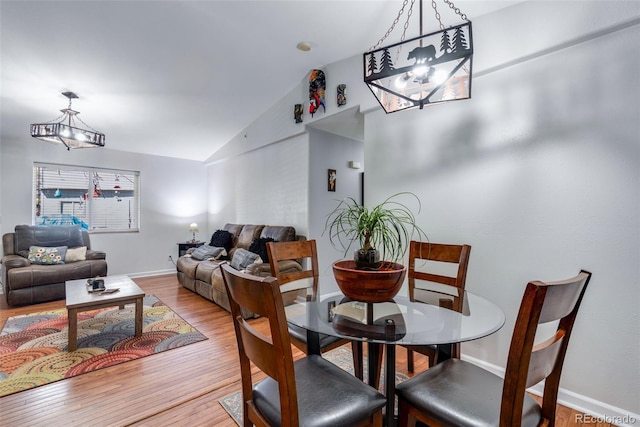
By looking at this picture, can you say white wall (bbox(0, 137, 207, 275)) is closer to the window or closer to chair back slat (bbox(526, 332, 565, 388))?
the window

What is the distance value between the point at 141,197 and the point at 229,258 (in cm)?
225

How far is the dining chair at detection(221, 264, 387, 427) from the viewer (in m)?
0.92

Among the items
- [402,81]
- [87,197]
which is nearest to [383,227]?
[402,81]

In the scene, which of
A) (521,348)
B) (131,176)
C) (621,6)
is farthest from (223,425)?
(131,176)

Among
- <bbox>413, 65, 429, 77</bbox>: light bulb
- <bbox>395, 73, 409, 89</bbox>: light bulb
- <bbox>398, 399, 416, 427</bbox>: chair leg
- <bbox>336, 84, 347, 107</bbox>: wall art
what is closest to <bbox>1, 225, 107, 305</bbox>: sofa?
<bbox>336, 84, 347, 107</bbox>: wall art

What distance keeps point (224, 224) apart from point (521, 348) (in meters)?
5.69

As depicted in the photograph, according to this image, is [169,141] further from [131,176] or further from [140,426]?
[140,426]

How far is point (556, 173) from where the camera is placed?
191 cm

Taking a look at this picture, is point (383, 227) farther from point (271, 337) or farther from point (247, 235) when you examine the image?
point (247, 235)

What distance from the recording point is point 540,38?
1.93 m

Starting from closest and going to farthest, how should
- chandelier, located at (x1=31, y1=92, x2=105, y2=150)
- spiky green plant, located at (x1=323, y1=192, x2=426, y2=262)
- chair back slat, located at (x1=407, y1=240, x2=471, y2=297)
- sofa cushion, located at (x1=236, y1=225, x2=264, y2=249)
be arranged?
spiky green plant, located at (x1=323, y1=192, x2=426, y2=262), chair back slat, located at (x1=407, y1=240, x2=471, y2=297), chandelier, located at (x1=31, y1=92, x2=105, y2=150), sofa cushion, located at (x1=236, y1=225, x2=264, y2=249)

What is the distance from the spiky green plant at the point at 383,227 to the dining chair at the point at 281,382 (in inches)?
26.7

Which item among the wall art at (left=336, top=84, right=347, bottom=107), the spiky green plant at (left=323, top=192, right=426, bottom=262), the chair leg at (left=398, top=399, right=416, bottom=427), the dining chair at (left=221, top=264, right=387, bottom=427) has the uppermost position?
the wall art at (left=336, top=84, right=347, bottom=107)

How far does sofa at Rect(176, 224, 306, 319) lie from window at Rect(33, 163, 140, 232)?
1653 millimetres
